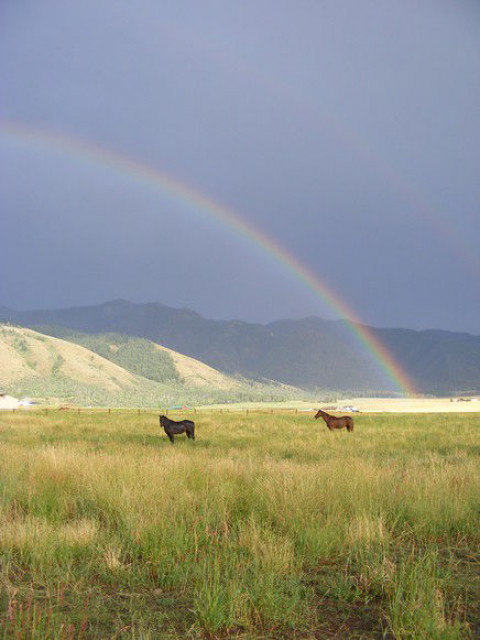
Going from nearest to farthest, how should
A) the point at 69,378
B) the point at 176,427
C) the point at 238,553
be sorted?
1. the point at 238,553
2. the point at 176,427
3. the point at 69,378

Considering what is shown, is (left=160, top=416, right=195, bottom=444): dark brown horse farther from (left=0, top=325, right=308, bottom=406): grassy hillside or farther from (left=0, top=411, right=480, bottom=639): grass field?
(left=0, top=325, right=308, bottom=406): grassy hillside

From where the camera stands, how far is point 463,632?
3.87m

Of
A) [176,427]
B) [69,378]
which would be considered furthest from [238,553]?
[69,378]

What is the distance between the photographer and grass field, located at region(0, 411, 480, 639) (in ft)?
13.4

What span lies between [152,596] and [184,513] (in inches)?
87.9

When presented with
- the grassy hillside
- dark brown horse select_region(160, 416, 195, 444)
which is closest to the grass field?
dark brown horse select_region(160, 416, 195, 444)

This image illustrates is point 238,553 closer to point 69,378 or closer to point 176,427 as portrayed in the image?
point 176,427

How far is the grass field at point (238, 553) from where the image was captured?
13.4 ft

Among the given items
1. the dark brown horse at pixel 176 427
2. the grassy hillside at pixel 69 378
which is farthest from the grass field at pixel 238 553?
the grassy hillside at pixel 69 378

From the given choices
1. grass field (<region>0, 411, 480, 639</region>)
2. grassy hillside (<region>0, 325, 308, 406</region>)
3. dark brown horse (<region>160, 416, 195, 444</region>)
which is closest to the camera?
grass field (<region>0, 411, 480, 639</region>)

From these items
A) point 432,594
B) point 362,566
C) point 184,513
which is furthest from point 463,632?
point 184,513

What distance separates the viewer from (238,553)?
18.6 feet

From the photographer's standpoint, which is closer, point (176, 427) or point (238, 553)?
point (238, 553)

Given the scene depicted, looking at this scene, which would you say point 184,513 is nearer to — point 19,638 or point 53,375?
point 19,638
